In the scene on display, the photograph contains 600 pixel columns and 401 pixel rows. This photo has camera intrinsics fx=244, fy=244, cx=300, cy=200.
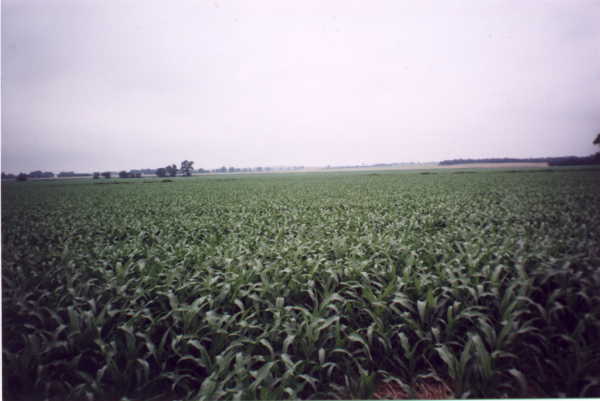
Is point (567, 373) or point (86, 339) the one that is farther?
point (86, 339)

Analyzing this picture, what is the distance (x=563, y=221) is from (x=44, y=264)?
9.27 meters

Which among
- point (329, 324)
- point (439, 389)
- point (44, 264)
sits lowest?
point (439, 389)

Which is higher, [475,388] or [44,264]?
[44,264]

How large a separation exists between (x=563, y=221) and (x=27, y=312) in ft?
28.9

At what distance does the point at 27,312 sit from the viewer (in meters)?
2.41

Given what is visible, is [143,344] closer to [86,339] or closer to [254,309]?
[86,339]

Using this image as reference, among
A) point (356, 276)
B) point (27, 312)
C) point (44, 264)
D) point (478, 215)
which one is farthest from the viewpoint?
point (478, 215)

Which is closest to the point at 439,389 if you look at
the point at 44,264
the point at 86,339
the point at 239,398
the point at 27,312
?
the point at 239,398

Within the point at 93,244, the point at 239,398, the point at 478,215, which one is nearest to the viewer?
the point at 239,398

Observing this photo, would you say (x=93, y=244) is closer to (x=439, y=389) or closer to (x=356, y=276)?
(x=356, y=276)

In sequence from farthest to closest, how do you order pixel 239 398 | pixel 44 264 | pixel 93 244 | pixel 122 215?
pixel 122 215 < pixel 93 244 < pixel 44 264 < pixel 239 398

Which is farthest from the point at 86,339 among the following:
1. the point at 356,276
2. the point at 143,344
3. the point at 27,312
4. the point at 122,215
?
the point at 122,215

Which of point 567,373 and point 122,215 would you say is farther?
point 122,215

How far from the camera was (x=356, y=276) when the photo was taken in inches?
111
